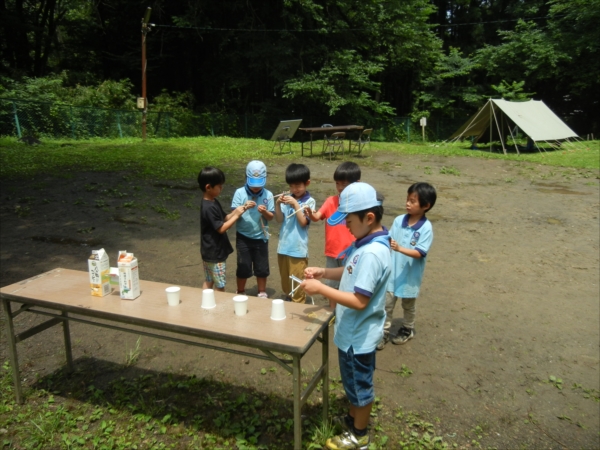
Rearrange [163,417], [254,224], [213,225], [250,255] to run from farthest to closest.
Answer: [250,255] < [254,224] < [213,225] < [163,417]

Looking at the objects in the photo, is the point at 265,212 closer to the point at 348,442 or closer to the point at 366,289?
the point at 366,289

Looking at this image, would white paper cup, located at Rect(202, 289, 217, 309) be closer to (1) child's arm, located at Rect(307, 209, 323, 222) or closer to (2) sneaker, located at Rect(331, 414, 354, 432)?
(2) sneaker, located at Rect(331, 414, 354, 432)

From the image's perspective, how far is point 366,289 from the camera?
2.28 metres

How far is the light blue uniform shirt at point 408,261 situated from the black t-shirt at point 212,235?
140 centimetres

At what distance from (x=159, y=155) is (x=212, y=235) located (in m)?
11.7

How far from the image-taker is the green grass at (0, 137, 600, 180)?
1191 centimetres

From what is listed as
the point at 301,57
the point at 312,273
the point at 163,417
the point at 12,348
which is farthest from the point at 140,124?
the point at 312,273

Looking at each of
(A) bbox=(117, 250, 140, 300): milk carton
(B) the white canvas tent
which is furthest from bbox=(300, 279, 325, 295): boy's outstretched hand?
(B) the white canvas tent

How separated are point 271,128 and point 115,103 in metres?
7.82

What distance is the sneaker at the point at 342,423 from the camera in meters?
2.76

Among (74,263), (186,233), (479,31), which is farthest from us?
(479,31)

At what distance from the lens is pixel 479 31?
→ 3061cm

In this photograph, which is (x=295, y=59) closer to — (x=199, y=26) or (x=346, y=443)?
(x=199, y=26)

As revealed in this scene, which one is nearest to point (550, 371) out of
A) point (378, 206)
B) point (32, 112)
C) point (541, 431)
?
point (541, 431)
